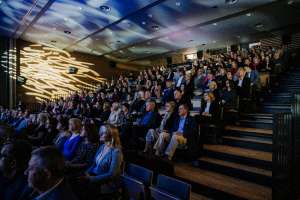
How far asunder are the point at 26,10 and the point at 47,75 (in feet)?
18.0

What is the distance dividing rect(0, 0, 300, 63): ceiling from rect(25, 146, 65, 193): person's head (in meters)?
7.23

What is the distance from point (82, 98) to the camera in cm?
1136

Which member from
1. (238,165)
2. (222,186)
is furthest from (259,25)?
(222,186)

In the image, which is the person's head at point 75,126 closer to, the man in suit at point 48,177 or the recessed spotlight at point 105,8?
the man in suit at point 48,177

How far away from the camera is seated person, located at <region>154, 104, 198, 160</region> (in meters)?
4.07

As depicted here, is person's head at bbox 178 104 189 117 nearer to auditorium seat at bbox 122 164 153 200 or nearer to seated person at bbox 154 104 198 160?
seated person at bbox 154 104 198 160

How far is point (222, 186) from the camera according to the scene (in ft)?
10.2

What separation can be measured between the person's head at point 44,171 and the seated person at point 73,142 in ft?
6.88

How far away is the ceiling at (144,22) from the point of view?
803 centimetres

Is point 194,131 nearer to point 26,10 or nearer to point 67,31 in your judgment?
point 26,10

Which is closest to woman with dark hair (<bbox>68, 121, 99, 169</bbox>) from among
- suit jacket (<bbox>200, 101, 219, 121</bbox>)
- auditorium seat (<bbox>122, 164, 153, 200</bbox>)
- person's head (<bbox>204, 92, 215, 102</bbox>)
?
auditorium seat (<bbox>122, 164, 153, 200</bbox>)

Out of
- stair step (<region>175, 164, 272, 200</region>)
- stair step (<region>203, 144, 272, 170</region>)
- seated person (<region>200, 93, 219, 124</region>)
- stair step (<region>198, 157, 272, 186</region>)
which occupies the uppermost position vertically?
seated person (<region>200, 93, 219, 124</region>)

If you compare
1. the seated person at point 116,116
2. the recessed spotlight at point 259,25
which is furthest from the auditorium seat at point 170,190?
the recessed spotlight at point 259,25

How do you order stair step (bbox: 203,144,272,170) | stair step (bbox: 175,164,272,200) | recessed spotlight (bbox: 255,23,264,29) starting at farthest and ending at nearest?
recessed spotlight (bbox: 255,23,264,29), stair step (bbox: 203,144,272,170), stair step (bbox: 175,164,272,200)
